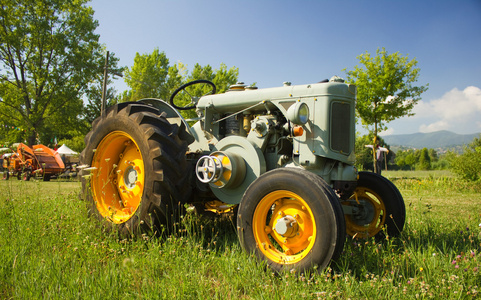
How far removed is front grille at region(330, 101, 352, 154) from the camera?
3.31m

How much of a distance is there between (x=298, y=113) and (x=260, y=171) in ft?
2.41

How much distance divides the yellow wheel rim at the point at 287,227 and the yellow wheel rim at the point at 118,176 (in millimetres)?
1627

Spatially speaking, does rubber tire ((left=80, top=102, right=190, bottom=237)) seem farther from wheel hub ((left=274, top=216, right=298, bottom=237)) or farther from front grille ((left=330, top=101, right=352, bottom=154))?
front grille ((left=330, top=101, right=352, bottom=154))

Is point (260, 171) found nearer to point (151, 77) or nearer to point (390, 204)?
point (390, 204)

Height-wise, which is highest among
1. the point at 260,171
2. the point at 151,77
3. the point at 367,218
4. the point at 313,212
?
the point at 151,77

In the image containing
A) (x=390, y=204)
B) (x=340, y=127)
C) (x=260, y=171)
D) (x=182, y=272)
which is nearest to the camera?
(x=182, y=272)

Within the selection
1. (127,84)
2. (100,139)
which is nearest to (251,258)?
(100,139)

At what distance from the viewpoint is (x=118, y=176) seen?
13.6 feet

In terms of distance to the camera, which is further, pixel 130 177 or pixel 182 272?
pixel 130 177

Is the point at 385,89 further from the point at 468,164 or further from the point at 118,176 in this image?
the point at 118,176

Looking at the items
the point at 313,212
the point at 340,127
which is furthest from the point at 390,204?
the point at 313,212

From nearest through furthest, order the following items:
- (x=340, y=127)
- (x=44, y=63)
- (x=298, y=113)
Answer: (x=298, y=113) < (x=340, y=127) < (x=44, y=63)

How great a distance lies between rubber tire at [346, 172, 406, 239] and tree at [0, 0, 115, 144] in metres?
22.2

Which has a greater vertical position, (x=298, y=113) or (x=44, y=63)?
(x=44, y=63)
